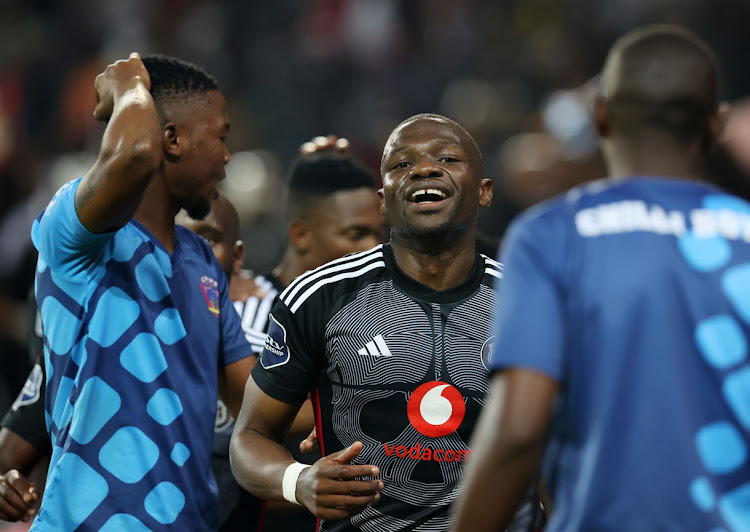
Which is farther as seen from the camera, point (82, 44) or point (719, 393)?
point (82, 44)

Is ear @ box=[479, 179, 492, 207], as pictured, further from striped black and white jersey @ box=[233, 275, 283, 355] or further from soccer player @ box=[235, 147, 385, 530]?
soccer player @ box=[235, 147, 385, 530]

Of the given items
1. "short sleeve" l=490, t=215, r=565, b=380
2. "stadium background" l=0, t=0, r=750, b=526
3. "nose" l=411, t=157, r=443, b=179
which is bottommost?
"short sleeve" l=490, t=215, r=565, b=380

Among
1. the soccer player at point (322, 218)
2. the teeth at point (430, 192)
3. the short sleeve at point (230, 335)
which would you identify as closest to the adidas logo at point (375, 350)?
the teeth at point (430, 192)

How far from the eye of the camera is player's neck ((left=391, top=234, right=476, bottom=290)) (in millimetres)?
3689

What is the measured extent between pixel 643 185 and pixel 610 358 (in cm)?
41

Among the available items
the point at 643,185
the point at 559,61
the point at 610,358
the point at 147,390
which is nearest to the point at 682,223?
the point at 643,185

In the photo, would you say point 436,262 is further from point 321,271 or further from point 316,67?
point 316,67

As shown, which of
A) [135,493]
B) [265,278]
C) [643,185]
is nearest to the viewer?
[643,185]

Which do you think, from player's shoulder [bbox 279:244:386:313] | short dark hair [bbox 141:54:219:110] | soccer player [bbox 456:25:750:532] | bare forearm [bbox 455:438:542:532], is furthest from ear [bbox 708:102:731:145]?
short dark hair [bbox 141:54:219:110]

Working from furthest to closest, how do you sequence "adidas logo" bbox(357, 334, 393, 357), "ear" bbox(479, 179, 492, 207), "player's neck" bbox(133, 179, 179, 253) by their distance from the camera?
"ear" bbox(479, 179, 492, 207) < "player's neck" bbox(133, 179, 179, 253) < "adidas logo" bbox(357, 334, 393, 357)

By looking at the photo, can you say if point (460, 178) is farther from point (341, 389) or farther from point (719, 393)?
point (719, 393)

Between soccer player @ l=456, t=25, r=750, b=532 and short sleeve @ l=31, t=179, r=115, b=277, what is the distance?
160 centimetres

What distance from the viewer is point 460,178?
145 inches

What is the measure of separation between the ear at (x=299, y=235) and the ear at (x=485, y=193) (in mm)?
1983
